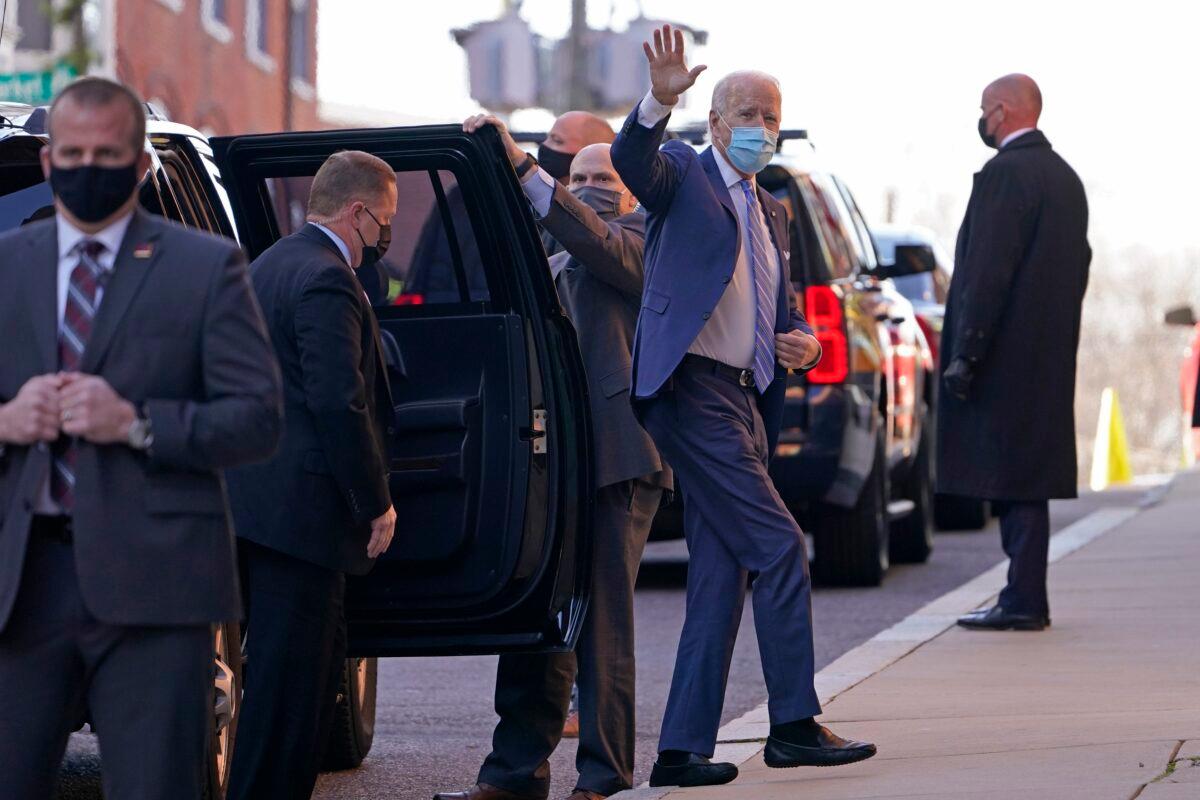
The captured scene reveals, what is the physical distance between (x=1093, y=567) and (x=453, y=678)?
438 cm

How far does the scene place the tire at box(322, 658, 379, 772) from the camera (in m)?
7.35

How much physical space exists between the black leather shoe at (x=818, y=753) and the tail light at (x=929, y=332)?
34.1 feet

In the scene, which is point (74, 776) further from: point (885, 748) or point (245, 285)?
point (245, 285)

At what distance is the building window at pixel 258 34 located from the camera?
123 ft

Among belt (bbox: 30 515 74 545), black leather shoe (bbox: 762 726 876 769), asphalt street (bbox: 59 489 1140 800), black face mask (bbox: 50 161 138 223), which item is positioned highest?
black face mask (bbox: 50 161 138 223)

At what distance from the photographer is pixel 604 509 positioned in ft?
21.7

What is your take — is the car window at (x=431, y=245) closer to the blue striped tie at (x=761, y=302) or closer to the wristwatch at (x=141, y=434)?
the blue striped tie at (x=761, y=302)

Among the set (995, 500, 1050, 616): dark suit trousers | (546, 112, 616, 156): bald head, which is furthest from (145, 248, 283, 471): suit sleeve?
(995, 500, 1050, 616): dark suit trousers

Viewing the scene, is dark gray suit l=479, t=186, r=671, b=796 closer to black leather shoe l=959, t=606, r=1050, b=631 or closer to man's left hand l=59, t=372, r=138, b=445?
man's left hand l=59, t=372, r=138, b=445

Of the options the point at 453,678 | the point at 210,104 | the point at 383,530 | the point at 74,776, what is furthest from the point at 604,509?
the point at 210,104

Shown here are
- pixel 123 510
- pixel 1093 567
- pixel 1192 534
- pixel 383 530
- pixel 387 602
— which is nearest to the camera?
pixel 123 510

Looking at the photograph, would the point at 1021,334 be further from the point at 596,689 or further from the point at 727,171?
the point at 596,689

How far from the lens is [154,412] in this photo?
412 cm

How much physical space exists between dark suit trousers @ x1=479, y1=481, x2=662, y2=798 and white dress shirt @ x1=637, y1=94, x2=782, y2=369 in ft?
1.52
